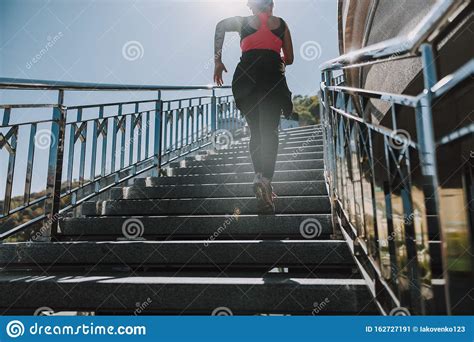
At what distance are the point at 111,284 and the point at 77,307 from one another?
0.71 ft

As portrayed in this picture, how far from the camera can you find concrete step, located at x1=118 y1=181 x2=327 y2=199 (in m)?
3.13

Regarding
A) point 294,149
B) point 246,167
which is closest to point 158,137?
point 246,167

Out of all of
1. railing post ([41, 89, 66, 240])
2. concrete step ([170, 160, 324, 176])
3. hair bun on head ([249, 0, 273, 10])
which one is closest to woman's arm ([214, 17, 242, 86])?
hair bun on head ([249, 0, 273, 10])

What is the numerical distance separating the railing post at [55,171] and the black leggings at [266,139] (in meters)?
1.56

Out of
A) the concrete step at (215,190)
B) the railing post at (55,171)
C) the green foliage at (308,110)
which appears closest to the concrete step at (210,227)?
the railing post at (55,171)

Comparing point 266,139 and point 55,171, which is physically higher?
point 266,139

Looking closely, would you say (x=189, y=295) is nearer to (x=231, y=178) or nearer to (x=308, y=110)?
(x=231, y=178)

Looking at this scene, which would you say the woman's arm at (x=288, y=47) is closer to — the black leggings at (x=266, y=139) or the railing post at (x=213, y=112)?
the black leggings at (x=266, y=139)

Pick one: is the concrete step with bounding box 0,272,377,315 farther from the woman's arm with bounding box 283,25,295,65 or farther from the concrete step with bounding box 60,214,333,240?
the woman's arm with bounding box 283,25,295,65

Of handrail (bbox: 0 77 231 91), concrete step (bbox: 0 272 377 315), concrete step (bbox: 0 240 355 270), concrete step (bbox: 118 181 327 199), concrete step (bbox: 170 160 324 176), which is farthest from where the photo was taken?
concrete step (bbox: 170 160 324 176)

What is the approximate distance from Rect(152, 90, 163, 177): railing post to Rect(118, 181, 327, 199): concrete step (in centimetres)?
91

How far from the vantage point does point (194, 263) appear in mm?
2119

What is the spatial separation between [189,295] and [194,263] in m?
0.41

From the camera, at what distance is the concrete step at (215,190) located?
3131 millimetres
